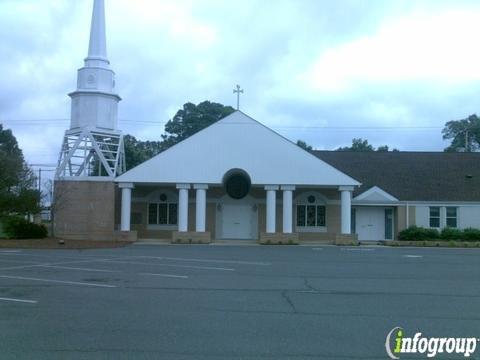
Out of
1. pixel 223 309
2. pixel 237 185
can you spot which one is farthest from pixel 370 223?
pixel 223 309

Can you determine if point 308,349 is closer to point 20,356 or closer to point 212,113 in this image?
point 20,356

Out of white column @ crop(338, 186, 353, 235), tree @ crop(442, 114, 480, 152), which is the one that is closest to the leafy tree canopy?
tree @ crop(442, 114, 480, 152)

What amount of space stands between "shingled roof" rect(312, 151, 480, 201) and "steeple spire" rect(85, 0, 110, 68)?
55.6 ft

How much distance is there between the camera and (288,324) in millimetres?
9805

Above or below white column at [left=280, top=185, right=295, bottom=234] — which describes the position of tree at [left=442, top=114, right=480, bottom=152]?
above

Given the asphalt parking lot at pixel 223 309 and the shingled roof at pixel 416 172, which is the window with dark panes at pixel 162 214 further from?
the asphalt parking lot at pixel 223 309

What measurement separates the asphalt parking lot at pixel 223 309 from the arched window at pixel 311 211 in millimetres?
18340

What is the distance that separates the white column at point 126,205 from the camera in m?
35.8

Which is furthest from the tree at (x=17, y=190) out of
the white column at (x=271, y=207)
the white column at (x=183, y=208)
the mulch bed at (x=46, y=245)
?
the white column at (x=271, y=207)

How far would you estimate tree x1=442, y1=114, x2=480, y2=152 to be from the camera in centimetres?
7105

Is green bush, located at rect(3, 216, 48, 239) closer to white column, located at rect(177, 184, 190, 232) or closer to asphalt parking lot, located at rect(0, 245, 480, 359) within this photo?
white column, located at rect(177, 184, 190, 232)

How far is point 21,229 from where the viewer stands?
118ft

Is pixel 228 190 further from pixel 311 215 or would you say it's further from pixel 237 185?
pixel 311 215

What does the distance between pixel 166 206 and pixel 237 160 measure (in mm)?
6326
